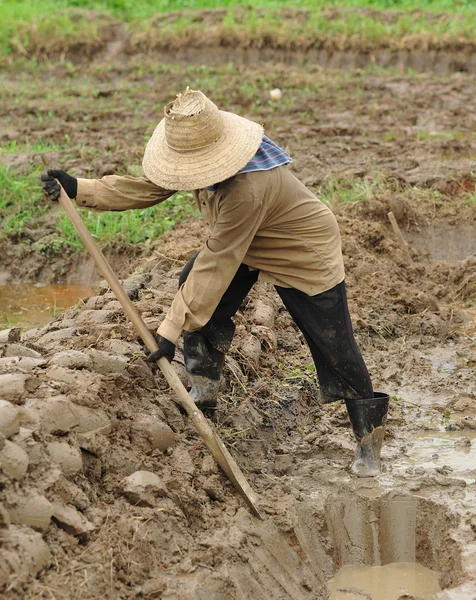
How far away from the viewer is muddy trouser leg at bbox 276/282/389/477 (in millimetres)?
4090

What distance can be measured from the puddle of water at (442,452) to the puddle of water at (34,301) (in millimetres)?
2802

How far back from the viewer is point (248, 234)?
371 centimetres

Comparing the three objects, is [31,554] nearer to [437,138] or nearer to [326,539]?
[326,539]

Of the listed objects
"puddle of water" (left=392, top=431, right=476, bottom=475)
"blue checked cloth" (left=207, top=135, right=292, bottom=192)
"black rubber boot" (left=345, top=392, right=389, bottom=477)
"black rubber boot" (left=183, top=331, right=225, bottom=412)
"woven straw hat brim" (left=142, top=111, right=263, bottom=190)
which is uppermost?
"woven straw hat brim" (left=142, top=111, right=263, bottom=190)

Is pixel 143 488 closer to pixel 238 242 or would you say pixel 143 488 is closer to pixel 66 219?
pixel 238 242

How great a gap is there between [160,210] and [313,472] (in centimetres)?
385

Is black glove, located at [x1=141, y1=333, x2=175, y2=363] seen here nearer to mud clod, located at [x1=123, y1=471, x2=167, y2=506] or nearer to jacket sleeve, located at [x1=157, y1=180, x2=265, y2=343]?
jacket sleeve, located at [x1=157, y1=180, x2=265, y2=343]

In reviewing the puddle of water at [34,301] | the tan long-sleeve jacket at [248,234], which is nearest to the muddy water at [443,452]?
the tan long-sleeve jacket at [248,234]

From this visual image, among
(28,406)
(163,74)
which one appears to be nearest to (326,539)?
(28,406)

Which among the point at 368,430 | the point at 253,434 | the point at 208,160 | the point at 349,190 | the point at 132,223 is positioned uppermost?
the point at 208,160

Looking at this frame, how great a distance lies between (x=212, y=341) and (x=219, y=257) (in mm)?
702

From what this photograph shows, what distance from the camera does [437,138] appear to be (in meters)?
9.93

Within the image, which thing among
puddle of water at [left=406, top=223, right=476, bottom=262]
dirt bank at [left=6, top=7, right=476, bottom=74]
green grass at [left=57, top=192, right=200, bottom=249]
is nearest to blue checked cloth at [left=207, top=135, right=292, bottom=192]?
green grass at [left=57, top=192, right=200, bottom=249]

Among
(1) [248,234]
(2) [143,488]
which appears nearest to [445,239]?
(1) [248,234]
